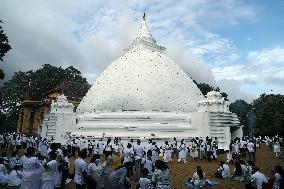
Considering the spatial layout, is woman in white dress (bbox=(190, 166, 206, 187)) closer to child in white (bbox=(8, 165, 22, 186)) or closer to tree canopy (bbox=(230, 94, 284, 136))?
child in white (bbox=(8, 165, 22, 186))

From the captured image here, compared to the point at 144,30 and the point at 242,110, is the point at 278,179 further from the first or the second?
the point at 242,110

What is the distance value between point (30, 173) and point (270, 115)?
1841 inches

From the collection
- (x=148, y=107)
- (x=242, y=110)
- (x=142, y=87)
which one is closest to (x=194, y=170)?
(x=148, y=107)

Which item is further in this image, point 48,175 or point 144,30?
point 144,30

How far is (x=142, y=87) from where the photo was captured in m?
31.8

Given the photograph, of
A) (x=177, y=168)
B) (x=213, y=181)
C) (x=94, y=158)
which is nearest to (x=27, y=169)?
(x=94, y=158)

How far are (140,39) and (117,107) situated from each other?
400 inches

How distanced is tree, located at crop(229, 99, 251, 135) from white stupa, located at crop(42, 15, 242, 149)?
1247 inches

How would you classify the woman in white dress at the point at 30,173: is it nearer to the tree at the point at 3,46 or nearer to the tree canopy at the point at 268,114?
the tree at the point at 3,46

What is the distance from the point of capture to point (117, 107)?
103ft

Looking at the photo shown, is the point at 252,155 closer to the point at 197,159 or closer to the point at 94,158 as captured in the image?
the point at 197,159

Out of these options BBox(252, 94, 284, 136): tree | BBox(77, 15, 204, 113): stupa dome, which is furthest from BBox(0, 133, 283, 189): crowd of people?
BBox(252, 94, 284, 136): tree

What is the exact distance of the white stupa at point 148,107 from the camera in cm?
2920

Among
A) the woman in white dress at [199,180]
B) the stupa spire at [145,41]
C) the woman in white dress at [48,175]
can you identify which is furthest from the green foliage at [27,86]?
the woman in white dress at [48,175]
